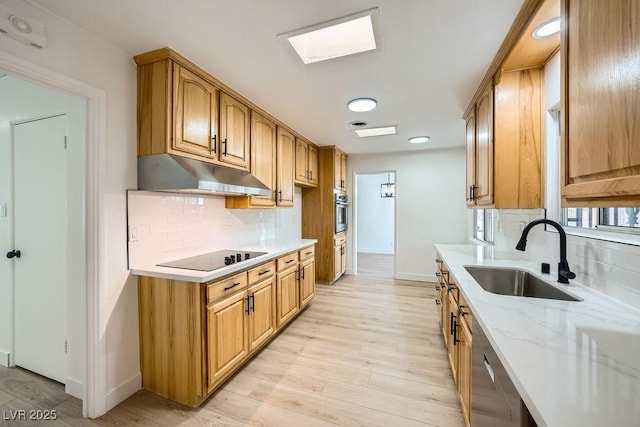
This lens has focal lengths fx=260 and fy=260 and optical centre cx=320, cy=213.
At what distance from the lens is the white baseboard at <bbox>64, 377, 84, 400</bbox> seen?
1.83 meters

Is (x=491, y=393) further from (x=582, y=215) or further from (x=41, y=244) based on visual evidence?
(x=41, y=244)

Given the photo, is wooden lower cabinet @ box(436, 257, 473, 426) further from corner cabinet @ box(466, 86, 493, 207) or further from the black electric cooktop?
the black electric cooktop

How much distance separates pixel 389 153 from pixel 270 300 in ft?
12.0

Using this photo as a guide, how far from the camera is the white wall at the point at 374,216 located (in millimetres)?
8023

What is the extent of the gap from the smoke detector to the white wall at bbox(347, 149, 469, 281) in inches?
176

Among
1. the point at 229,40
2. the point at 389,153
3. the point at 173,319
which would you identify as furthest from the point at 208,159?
the point at 389,153

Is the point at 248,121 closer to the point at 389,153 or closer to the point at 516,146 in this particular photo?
the point at 516,146

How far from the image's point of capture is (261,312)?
92.4 inches

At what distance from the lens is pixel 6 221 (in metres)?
2.14

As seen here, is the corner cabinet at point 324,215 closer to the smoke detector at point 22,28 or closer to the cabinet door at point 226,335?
the cabinet door at point 226,335

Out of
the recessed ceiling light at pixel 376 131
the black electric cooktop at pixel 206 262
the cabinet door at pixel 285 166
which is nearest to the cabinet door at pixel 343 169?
the recessed ceiling light at pixel 376 131

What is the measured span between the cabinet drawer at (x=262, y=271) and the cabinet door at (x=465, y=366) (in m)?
1.58

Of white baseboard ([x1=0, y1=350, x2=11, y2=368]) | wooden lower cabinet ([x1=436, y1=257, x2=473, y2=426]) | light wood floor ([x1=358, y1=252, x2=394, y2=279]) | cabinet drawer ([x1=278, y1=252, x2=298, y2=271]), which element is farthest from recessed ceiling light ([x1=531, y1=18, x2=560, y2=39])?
white baseboard ([x1=0, y1=350, x2=11, y2=368])

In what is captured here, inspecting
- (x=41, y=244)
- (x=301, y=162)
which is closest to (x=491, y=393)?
(x=41, y=244)
